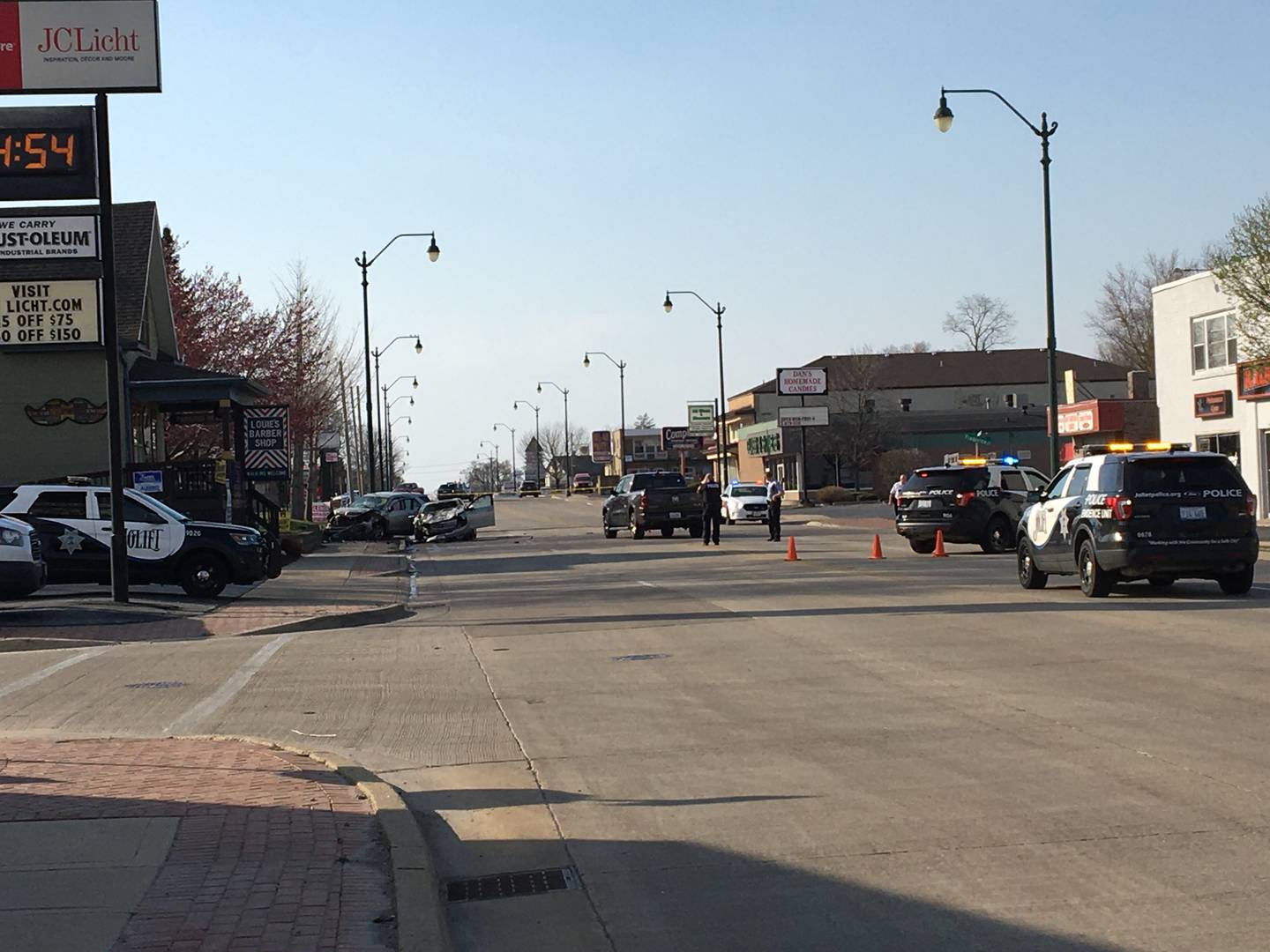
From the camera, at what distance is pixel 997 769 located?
28.5ft

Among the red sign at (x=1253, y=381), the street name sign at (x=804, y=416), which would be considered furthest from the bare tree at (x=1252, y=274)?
the street name sign at (x=804, y=416)

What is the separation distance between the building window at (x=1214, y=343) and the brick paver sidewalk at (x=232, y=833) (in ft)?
127

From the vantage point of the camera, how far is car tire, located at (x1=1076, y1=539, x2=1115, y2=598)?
1909cm

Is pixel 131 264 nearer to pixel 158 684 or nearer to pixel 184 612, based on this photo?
pixel 184 612

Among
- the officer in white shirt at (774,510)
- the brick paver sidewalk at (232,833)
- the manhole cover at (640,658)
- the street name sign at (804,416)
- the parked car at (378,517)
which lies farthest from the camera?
the street name sign at (804,416)

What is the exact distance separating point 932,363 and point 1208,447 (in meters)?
68.5

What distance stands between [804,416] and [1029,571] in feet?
199

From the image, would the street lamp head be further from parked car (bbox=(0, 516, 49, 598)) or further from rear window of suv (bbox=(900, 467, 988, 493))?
parked car (bbox=(0, 516, 49, 598))

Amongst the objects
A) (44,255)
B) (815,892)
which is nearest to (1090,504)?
(815,892)

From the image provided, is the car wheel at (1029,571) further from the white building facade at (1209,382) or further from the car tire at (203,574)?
the white building facade at (1209,382)

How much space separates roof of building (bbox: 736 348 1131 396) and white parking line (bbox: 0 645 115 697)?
91.0m

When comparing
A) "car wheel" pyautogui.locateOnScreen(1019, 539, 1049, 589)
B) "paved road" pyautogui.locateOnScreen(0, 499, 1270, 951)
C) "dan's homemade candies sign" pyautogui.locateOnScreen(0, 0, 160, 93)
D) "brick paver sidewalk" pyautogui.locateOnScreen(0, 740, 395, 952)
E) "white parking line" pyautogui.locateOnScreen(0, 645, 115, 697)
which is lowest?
"paved road" pyautogui.locateOnScreen(0, 499, 1270, 951)

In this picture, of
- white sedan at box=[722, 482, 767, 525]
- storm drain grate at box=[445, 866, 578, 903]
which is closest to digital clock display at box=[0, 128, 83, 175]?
storm drain grate at box=[445, 866, 578, 903]

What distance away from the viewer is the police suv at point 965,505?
31.0m
